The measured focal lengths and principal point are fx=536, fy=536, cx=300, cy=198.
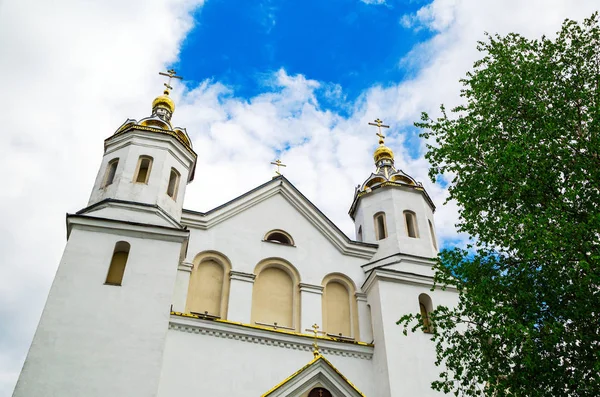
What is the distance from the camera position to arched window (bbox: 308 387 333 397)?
1312 centimetres

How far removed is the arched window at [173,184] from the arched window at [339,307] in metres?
5.35

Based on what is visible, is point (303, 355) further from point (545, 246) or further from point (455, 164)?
point (545, 246)

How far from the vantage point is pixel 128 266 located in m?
13.6

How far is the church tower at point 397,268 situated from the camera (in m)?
14.0

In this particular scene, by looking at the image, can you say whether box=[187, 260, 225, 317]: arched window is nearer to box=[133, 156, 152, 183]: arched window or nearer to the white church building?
the white church building

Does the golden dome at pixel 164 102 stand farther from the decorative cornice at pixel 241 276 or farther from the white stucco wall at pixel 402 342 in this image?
the white stucco wall at pixel 402 342

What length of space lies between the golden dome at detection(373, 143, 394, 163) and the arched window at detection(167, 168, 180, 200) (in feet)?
27.7

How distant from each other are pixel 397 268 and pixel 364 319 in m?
2.01

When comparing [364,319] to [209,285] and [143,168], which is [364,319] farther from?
[143,168]

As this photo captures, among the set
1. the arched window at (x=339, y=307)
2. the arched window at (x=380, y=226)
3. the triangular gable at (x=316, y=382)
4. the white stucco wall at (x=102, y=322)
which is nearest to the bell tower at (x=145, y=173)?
the white stucco wall at (x=102, y=322)

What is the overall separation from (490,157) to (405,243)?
281 inches

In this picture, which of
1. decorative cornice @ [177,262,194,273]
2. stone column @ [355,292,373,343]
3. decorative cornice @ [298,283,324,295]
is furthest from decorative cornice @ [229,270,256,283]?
stone column @ [355,292,373,343]

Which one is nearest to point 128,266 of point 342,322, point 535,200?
point 342,322

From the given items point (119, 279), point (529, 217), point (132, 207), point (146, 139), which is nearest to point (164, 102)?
point (146, 139)
